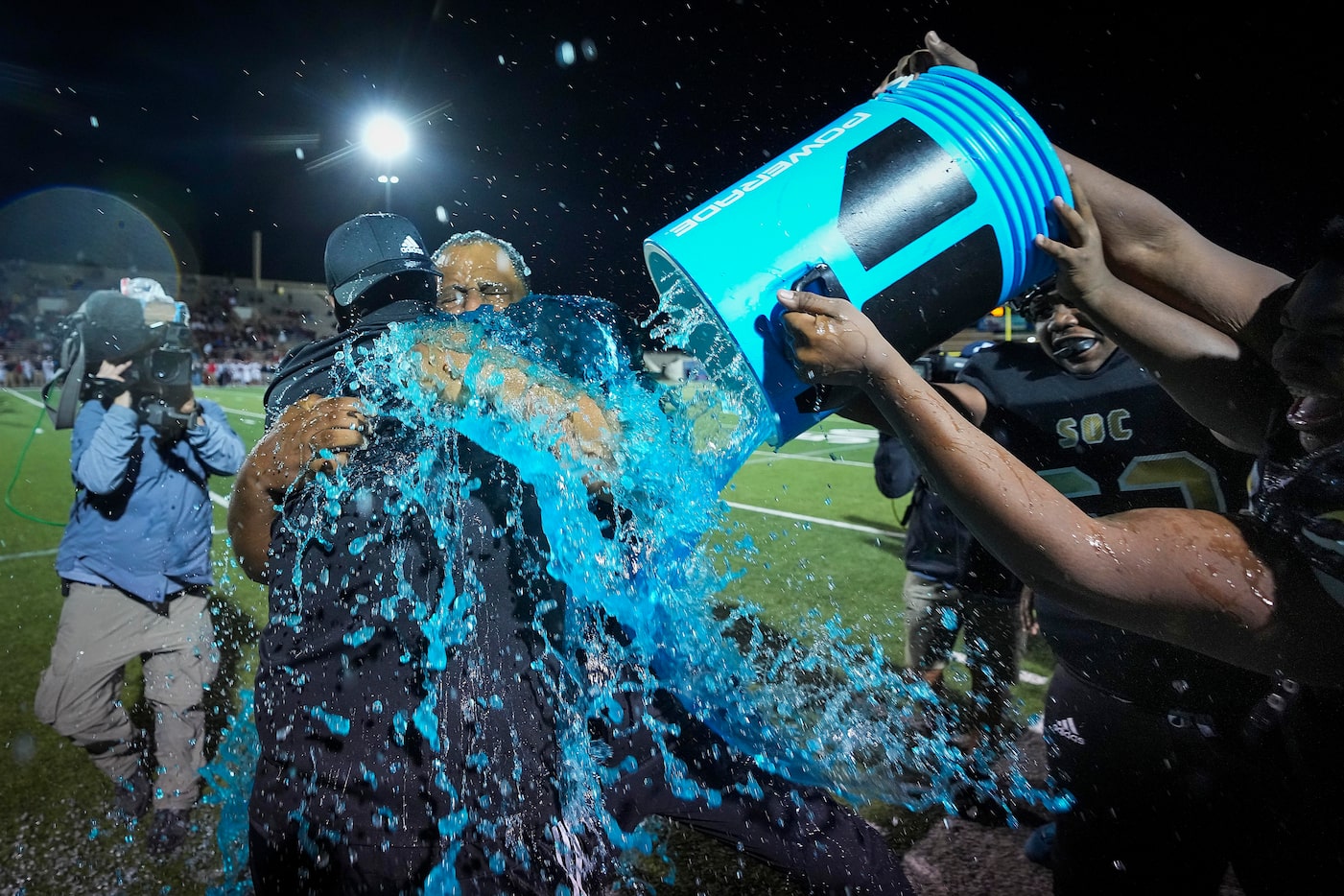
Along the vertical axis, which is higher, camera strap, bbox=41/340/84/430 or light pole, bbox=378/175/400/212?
light pole, bbox=378/175/400/212

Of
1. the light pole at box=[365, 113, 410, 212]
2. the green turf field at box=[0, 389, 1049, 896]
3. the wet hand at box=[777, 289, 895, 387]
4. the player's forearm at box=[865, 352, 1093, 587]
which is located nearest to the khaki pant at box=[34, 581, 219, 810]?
the green turf field at box=[0, 389, 1049, 896]

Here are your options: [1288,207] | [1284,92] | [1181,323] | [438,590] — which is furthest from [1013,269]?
[1288,207]

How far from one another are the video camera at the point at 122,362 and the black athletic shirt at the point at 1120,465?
12.0 ft

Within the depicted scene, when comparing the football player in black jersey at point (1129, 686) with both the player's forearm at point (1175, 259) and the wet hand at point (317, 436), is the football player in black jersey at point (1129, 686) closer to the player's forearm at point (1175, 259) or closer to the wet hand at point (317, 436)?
the player's forearm at point (1175, 259)

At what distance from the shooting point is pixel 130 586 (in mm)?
3176

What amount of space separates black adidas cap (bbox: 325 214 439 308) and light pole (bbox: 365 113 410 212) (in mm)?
7852

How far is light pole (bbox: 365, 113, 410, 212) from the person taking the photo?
13.9 meters

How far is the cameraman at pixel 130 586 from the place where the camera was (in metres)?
3.07

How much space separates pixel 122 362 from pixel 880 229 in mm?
3478

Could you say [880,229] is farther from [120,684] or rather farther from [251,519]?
[120,684]

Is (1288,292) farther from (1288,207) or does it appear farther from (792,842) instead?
(1288,207)

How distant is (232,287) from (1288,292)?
5630 cm

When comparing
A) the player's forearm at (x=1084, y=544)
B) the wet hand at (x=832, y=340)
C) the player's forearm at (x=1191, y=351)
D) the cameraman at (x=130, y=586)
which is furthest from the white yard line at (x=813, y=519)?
the player's forearm at (x=1191, y=351)

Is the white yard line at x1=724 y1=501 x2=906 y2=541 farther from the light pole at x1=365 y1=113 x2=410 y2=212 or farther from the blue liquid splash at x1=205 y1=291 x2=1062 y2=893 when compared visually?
the light pole at x1=365 y1=113 x2=410 y2=212
